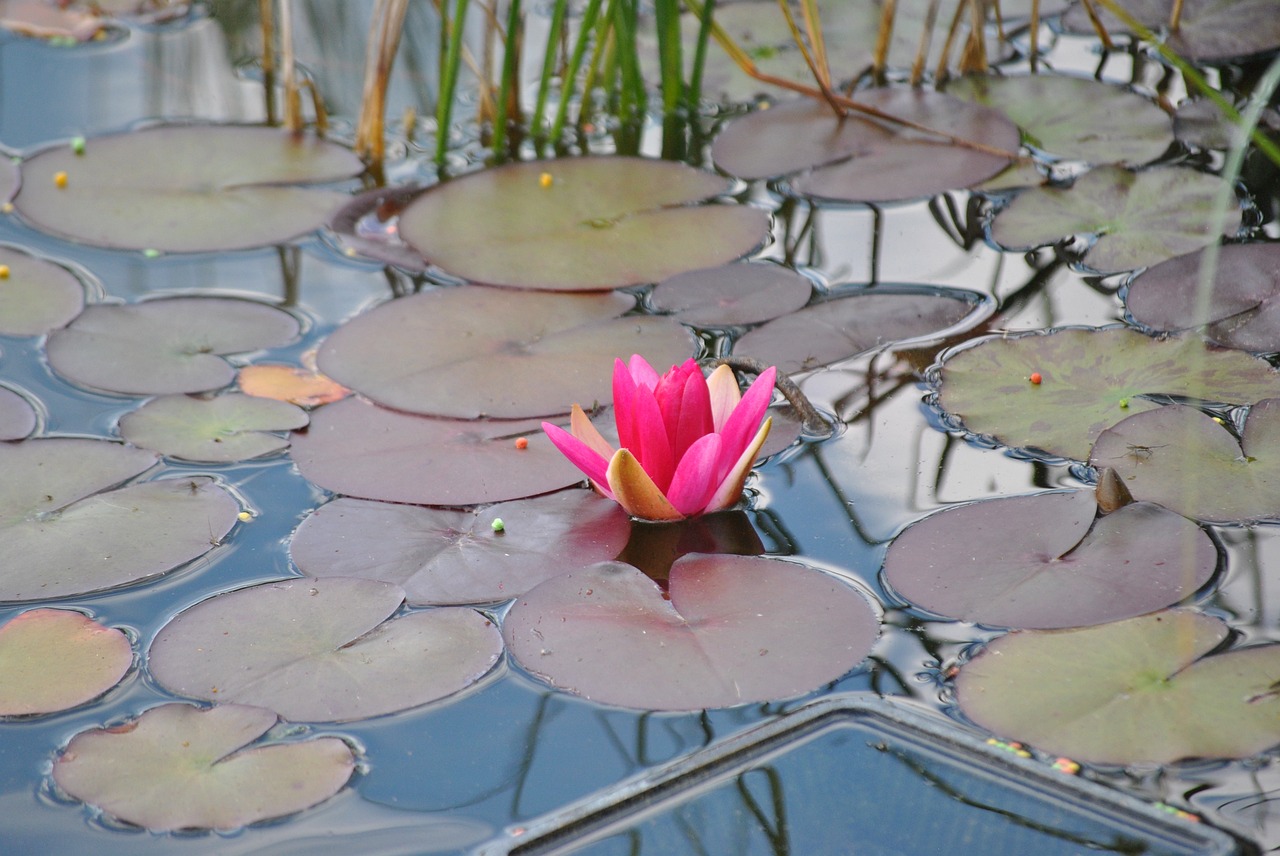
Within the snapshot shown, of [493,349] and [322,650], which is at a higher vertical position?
[493,349]

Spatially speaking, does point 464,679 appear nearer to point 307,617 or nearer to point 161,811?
point 307,617

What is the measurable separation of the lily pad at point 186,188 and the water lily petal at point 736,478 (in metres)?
1.41

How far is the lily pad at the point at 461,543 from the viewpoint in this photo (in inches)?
73.0

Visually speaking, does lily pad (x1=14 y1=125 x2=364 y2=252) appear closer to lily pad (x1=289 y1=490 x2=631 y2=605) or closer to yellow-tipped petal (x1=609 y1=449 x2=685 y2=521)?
lily pad (x1=289 y1=490 x2=631 y2=605)

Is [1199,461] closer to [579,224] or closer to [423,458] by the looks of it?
[423,458]

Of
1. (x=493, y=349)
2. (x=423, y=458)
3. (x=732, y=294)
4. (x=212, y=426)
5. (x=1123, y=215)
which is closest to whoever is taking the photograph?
(x=423, y=458)

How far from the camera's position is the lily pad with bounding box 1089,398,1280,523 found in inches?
73.1

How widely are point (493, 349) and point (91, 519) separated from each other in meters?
0.79

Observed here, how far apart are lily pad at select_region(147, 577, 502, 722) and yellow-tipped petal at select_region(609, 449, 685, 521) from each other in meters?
0.29

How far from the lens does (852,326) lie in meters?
2.41

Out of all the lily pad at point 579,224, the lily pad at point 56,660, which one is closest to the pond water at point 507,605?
the lily pad at point 56,660

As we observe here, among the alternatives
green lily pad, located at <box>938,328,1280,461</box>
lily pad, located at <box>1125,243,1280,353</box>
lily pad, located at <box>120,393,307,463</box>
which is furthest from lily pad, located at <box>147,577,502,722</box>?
lily pad, located at <box>1125,243,1280,353</box>

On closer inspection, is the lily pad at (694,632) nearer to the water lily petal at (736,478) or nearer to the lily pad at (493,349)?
the water lily petal at (736,478)

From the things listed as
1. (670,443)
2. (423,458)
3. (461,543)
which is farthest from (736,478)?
(423,458)
